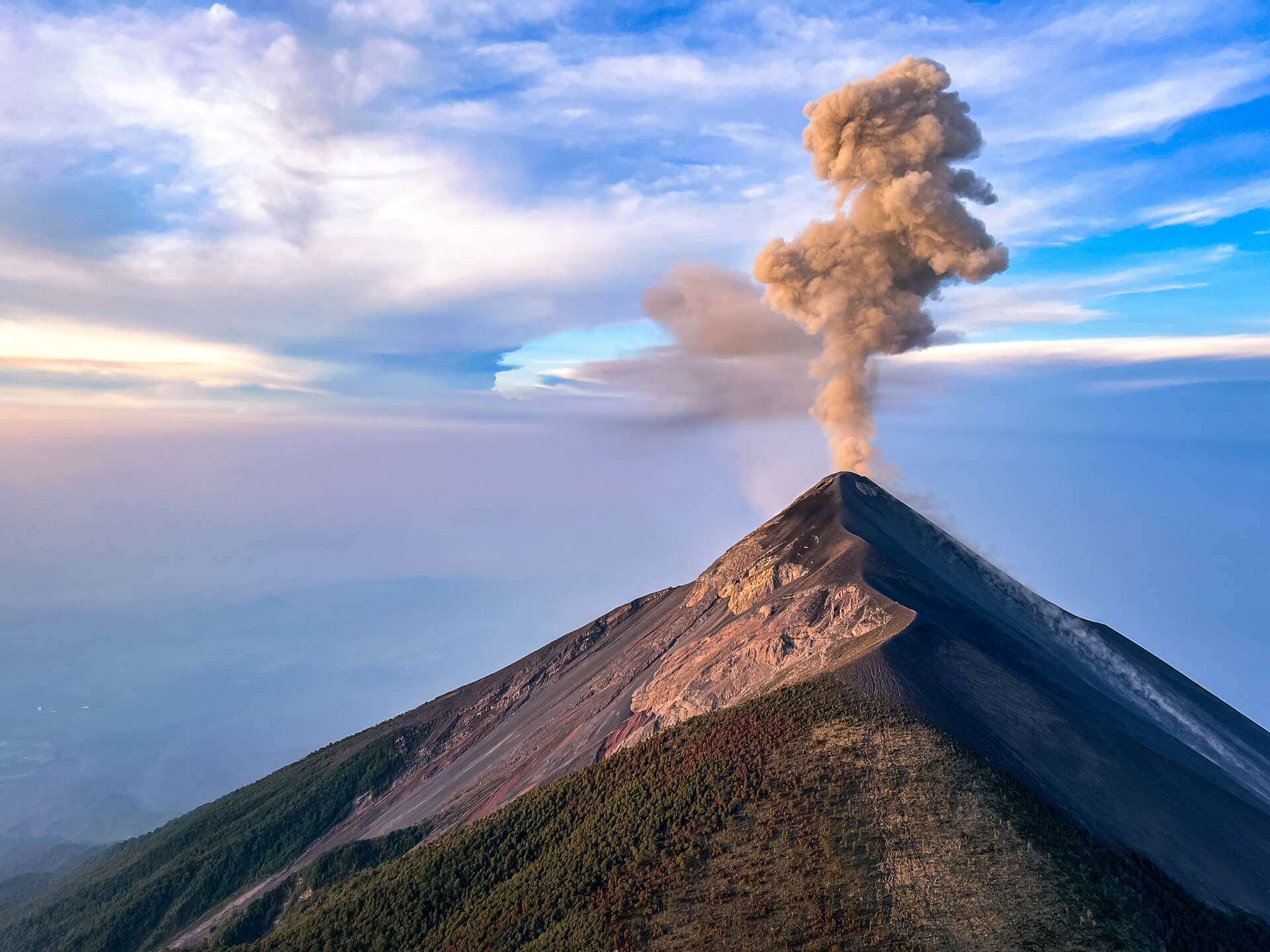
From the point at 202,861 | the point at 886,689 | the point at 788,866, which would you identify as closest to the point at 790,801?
the point at 788,866

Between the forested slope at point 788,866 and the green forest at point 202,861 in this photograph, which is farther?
the green forest at point 202,861

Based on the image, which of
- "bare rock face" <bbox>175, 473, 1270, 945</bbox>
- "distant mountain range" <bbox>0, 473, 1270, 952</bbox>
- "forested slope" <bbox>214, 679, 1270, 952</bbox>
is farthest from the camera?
"bare rock face" <bbox>175, 473, 1270, 945</bbox>

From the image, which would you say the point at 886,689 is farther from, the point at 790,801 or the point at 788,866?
the point at 788,866

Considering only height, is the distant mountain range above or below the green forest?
above

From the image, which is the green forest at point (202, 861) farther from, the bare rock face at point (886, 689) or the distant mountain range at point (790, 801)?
the bare rock face at point (886, 689)

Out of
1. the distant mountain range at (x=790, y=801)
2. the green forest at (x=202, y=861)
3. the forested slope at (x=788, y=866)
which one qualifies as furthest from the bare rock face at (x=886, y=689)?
the forested slope at (x=788, y=866)

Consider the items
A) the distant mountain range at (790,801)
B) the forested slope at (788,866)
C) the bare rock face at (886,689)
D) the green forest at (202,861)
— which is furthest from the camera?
the green forest at (202,861)

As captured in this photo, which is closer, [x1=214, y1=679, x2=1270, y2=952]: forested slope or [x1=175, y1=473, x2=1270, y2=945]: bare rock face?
[x1=214, y1=679, x2=1270, y2=952]: forested slope

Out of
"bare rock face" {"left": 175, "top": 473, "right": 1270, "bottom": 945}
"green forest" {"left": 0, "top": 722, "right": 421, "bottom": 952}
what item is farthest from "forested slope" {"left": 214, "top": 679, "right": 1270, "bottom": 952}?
"green forest" {"left": 0, "top": 722, "right": 421, "bottom": 952}

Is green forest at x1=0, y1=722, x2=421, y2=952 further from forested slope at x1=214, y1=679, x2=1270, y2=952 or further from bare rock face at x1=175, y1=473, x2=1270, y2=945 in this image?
forested slope at x1=214, y1=679, x2=1270, y2=952

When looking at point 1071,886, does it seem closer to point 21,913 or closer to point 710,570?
point 710,570
